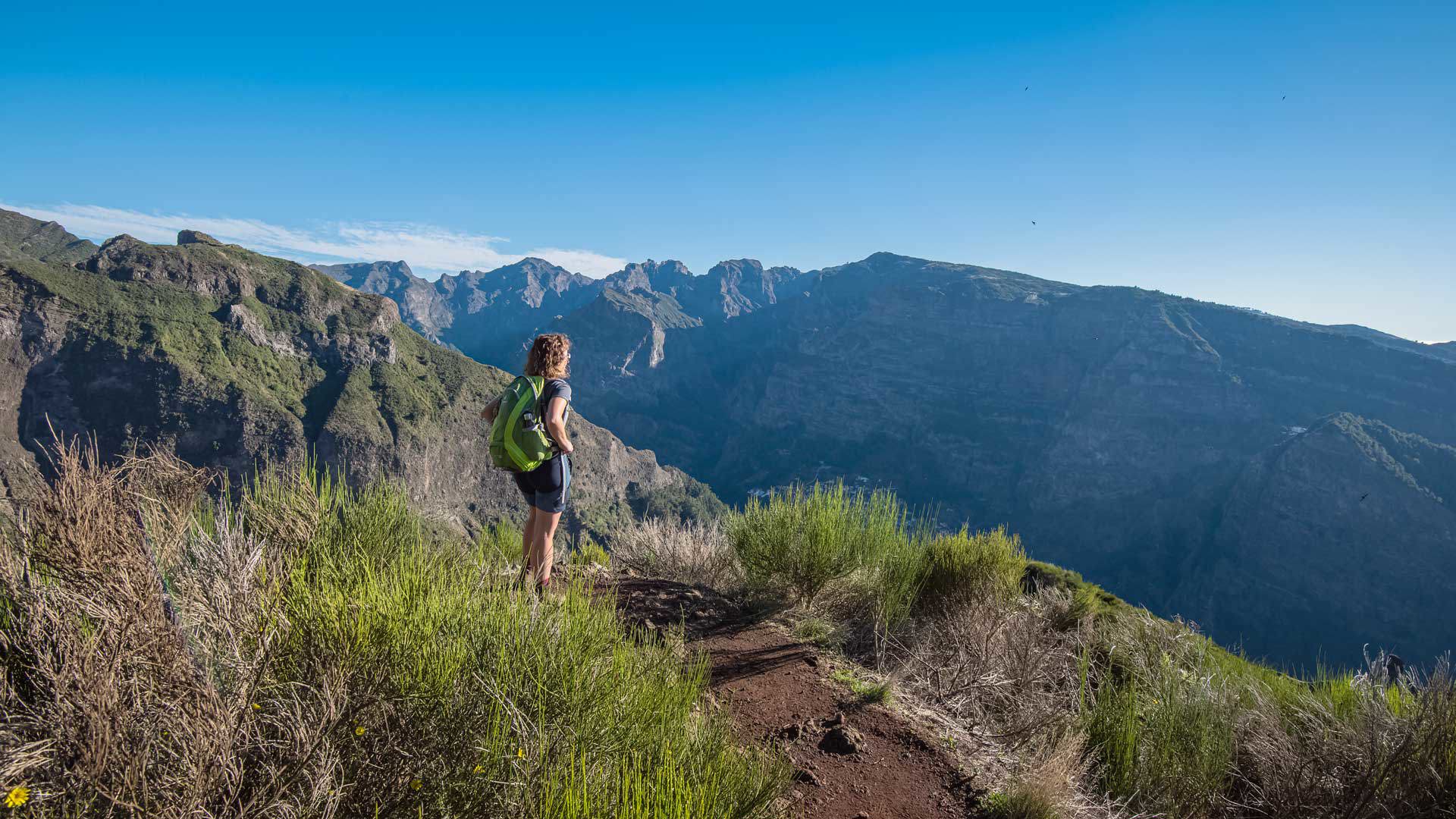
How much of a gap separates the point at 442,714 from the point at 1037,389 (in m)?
194

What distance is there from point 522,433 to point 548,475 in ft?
1.13

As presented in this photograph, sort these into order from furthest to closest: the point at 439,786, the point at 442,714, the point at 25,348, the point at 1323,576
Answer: the point at 1323,576
the point at 25,348
the point at 442,714
the point at 439,786

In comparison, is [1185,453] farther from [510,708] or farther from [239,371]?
[239,371]

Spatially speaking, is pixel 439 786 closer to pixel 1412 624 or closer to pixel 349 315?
pixel 349 315

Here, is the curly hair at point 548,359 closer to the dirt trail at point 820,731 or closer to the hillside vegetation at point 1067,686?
the dirt trail at point 820,731

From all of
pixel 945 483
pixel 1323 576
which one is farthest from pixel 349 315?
pixel 1323 576

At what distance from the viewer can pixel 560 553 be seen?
16.6 ft

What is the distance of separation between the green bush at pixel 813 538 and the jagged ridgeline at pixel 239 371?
68387 millimetres

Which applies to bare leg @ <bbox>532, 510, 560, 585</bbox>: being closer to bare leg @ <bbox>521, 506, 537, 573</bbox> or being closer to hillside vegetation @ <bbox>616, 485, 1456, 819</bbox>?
bare leg @ <bbox>521, 506, 537, 573</bbox>

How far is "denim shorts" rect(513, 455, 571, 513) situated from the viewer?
4.23 meters

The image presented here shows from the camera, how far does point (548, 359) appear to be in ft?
14.3

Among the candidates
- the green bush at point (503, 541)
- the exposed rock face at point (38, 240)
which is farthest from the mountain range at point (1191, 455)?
the exposed rock face at point (38, 240)

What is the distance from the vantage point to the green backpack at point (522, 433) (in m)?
4.10

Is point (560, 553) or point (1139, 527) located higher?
point (560, 553)
